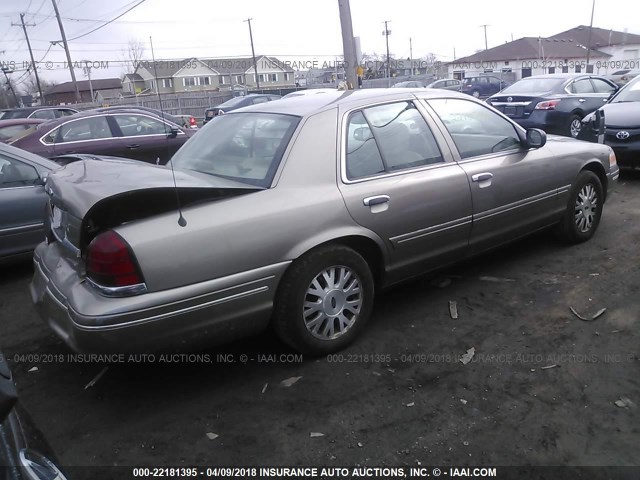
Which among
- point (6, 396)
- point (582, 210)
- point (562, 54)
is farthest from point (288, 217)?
point (562, 54)

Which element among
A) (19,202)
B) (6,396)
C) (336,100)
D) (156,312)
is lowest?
(156,312)

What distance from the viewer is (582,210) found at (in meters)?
5.03

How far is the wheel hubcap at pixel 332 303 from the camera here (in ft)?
10.7

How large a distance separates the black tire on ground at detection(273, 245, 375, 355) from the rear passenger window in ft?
1.90

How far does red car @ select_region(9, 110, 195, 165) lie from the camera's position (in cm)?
929

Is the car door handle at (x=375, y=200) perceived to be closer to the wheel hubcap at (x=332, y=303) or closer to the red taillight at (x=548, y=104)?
the wheel hubcap at (x=332, y=303)

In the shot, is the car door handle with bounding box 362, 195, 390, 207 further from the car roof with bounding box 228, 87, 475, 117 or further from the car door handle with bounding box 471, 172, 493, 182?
the car door handle with bounding box 471, 172, 493, 182

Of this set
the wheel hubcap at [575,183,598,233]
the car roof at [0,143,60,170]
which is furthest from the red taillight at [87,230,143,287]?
the wheel hubcap at [575,183,598,233]

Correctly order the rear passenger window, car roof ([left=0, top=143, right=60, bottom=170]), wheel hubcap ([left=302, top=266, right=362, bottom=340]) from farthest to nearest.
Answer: car roof ([left=0, top=143, right=60, bottom=170]), the rear passenger window, wheel hubcap ([left=302, top=266, right=362, bottom=340])

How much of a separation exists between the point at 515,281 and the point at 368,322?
139 centimetres

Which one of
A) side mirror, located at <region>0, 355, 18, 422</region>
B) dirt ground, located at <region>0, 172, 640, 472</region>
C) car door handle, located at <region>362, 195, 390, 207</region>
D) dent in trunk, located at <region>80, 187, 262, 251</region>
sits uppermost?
dent in trunk, located at <region>80, 187, 262, 251</region>

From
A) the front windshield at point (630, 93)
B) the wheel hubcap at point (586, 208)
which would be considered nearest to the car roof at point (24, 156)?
the wheel hubcap at point (586, 208)

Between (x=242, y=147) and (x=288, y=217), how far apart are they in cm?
79

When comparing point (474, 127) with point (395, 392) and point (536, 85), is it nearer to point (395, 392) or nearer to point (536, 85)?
point (395, 392)
